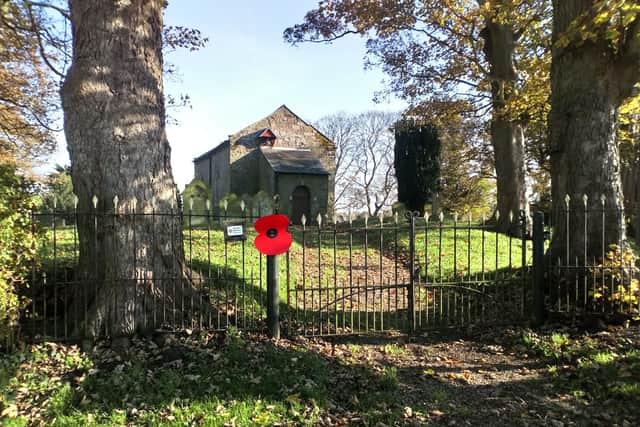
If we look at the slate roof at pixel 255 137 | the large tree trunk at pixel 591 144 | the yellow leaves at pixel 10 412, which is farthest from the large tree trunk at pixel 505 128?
the slate roof at pixel 255 137

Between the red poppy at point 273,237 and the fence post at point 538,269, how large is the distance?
11.3 feet

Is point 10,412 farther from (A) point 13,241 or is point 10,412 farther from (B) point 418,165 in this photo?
(B) point 418,165

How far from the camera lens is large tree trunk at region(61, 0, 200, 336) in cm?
500

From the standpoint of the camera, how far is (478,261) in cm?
1027

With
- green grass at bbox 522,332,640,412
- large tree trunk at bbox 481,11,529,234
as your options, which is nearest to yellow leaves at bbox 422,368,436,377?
green grass at bbox 522,332,640,412

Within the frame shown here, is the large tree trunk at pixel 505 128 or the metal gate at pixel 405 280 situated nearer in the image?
the metal gate at pixel 405 280

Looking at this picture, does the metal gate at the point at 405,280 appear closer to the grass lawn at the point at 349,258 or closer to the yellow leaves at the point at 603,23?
the grass lawn at the point at 349,258

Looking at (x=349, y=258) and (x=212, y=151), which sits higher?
(x=212, y=151)

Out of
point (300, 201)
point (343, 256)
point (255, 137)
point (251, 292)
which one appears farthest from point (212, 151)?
point (251, 292)

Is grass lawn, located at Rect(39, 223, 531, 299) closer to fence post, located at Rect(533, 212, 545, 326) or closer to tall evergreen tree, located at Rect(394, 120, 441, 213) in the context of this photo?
fence post, located at Rect(533, 212, 545, 326)

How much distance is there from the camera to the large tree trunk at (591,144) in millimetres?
5785

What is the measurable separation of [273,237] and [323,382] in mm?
1797

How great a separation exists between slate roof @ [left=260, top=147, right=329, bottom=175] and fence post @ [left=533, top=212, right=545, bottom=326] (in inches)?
909

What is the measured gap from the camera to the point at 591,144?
5816 millimetres
